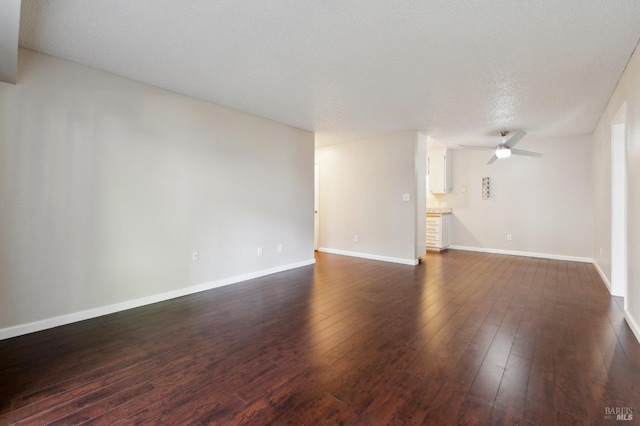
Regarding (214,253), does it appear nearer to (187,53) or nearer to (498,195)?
(187,53)

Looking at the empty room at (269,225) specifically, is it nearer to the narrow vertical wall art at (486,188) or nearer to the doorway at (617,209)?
the doorway at (617,209)

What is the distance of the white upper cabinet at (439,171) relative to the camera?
21.9 feet

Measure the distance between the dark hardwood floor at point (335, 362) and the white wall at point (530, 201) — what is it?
2578 millimetres

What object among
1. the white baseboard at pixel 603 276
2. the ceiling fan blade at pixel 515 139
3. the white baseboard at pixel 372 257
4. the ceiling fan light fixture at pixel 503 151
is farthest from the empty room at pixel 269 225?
the white baseboard at pixel 372 257

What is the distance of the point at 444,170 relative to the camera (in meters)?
6.68

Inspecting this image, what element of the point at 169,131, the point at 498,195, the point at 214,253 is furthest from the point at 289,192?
the point at 498,195

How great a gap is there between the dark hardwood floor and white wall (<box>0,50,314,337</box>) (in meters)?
0.35

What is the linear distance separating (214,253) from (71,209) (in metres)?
1.56

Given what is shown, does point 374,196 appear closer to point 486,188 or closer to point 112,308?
point 486,188

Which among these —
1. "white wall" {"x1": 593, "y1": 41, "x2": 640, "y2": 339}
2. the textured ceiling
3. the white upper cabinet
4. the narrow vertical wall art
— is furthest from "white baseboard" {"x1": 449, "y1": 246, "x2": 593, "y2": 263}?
the textured ceiling

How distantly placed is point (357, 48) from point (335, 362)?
2.49 metres

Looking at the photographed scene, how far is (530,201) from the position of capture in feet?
19.3

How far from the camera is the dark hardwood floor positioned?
1.52m

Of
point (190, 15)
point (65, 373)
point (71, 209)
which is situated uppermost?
point (190, 15)
